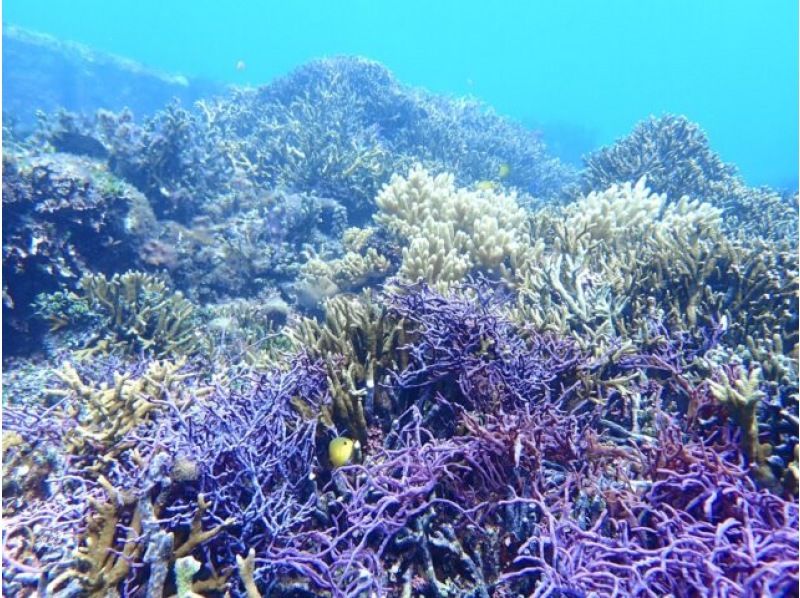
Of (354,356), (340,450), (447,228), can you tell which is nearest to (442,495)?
(340,450)

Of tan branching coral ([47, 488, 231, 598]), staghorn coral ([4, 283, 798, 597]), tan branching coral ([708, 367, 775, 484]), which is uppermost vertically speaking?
tan branching coral ([708, 367, 775, 484])

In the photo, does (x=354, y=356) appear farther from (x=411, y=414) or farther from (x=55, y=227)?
(x=55, y=227)

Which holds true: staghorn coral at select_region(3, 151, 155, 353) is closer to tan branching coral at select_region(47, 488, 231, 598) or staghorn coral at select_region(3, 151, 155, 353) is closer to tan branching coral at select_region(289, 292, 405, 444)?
tan branching coral at select_region(289, 292, 405, 444)

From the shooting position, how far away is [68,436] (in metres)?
2.75

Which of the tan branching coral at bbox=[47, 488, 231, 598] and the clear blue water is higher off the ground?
the clear blue water

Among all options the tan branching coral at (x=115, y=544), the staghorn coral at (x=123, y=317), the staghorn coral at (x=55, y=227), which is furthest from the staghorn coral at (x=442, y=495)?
the staghorn coral at (x=55, y=227)

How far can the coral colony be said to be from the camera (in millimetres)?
2018

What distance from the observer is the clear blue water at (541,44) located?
85875 millimetres

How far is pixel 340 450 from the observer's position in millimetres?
Answer: 2490

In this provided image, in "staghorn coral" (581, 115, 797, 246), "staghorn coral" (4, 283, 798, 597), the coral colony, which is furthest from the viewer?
"staghorn coral" (581, 115, 797, 246)

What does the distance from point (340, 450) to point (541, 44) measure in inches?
5619

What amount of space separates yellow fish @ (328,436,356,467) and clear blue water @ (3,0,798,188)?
82.0 meters

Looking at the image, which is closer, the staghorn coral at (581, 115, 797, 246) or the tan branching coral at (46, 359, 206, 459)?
the tan branching coral at (46, 359, 206, 459)

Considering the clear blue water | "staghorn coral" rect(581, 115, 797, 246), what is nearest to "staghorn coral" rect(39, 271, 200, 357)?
"staghorn coral" rect(581, 115, 797, 246)
